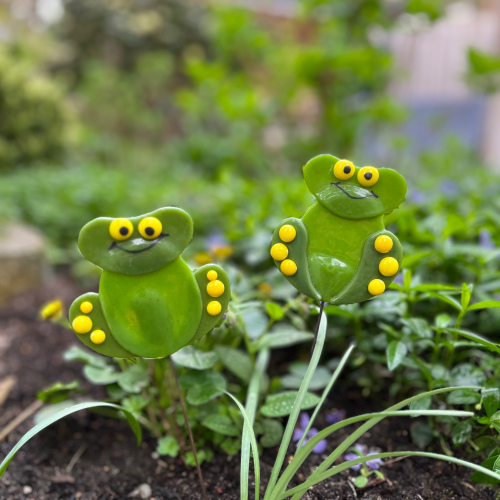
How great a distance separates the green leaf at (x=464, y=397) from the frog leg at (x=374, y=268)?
1.02 feet

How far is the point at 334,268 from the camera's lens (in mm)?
764

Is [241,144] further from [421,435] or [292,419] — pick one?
[292,419]

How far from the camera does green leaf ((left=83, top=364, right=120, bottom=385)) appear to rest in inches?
39.2

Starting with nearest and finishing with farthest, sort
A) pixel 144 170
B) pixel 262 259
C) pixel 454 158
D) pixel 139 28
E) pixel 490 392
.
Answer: pixel 490 392
pixel 262 259
pixel 454 158
pixel 144 170
pixel 139 28

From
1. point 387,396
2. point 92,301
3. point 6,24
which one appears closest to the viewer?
point 92,301

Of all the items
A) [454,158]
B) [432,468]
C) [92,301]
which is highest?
[454,158]

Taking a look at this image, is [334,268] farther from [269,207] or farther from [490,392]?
[269,207]

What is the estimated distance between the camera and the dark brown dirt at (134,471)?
2.87ft

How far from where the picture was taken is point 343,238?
0.77 meters

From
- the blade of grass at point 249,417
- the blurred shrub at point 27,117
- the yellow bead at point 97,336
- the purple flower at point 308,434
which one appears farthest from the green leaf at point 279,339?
the blurred shrub at point 27,117

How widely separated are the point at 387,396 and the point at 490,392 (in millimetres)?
362

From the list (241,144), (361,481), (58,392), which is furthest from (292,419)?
(241,144)

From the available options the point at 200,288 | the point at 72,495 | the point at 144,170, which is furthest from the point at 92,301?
the point at 144,170

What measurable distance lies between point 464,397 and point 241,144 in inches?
Answer: 149
